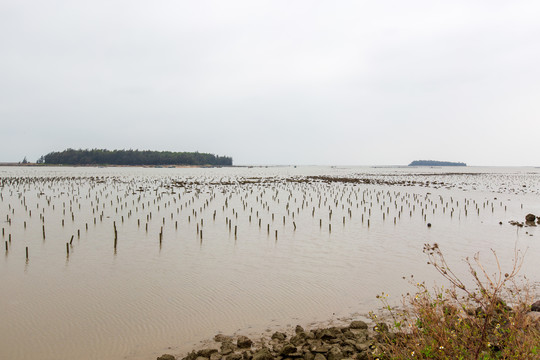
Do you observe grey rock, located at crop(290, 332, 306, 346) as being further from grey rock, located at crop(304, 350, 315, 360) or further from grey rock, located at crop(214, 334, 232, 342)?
grey rock, located at crop(214, 334, 232, 342)

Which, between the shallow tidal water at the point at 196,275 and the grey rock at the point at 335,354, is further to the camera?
the shallow tidal water at the point at 196,275

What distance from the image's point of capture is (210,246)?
17156mm

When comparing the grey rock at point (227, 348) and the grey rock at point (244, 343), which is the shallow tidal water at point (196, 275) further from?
the grey rock at point (227, 348)

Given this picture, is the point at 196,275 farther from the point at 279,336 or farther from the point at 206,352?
the point at 206,352

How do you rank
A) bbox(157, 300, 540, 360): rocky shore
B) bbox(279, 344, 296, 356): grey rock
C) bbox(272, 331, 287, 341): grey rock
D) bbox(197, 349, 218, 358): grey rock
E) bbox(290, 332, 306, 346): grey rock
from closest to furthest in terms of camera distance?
1. bbox(157, 300, 540, 360): rocky shore
2. bbox(279, 344, 296, 356): grey rock
3. bbox(197, 349, 218, 358): grey rock
4. bbox(290, 332, 306, 346): grey rock
5. bbox(272, 331, 287, 341): grey rock

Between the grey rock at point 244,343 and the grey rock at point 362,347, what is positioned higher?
the grey rock at point 362,347

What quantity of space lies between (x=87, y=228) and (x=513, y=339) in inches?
837

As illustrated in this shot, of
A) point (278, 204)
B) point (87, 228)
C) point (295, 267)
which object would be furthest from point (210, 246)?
point (278, 204)

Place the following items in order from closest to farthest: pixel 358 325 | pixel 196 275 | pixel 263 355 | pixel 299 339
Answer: pixel 263 355, pixel 299 339, pixel 358 325, pixel 196 275

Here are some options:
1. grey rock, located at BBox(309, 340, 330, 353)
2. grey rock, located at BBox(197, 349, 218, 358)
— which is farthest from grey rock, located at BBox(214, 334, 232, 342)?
grey rock, located at BBox(309, 340, 330, 353)

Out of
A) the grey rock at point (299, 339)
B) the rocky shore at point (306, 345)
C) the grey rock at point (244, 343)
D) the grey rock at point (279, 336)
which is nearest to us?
the rocky shore at point (306, 345)

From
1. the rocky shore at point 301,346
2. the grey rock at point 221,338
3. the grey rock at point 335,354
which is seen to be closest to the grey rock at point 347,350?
the rocky shore at point 301,346

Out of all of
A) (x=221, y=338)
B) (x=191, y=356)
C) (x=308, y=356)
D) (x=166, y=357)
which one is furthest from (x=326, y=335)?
(x=166, y=357)

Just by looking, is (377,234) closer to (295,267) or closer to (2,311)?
(295,267)
